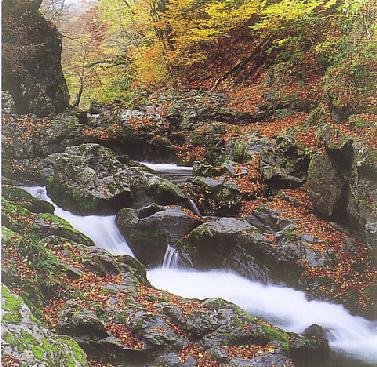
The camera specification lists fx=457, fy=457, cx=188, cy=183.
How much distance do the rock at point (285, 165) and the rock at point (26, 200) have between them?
9.67ft

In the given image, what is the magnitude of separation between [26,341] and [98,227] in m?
2.60

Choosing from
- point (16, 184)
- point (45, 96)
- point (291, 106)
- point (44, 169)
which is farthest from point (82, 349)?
point (291, 106)

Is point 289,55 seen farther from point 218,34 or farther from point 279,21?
point 218,34

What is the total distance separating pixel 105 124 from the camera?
6531 millimetres

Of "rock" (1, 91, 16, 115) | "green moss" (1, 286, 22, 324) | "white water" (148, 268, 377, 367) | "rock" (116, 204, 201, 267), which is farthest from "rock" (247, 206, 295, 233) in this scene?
"green moss" (1, 286, 22, 324)

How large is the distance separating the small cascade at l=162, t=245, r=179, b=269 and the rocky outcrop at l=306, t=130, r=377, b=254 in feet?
6.35

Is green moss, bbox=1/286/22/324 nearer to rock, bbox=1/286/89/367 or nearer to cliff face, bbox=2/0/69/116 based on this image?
rock, bbox=1/286/89/367

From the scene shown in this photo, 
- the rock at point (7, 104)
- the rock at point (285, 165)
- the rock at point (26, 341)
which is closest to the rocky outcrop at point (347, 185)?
the rock at point (285, 165)

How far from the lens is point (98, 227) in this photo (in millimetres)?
5094

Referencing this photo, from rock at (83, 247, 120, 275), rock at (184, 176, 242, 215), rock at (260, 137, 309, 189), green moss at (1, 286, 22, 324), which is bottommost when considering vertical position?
green moss at (1, 286, 22, 324)

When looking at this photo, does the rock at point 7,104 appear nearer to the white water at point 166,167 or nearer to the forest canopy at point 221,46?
the forest canopy at point 221,46

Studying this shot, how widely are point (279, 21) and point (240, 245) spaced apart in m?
3.38

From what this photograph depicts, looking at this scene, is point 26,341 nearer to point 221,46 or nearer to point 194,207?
point 194,207

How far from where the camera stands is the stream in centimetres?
420
